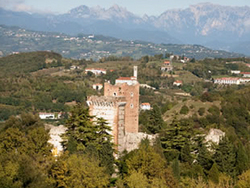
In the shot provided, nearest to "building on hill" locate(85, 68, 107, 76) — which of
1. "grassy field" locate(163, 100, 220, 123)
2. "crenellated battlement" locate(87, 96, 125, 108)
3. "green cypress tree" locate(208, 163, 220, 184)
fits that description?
"grassy field" locate(163, 100, 220, 123)

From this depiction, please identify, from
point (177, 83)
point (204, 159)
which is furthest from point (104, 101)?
point (177, 83)

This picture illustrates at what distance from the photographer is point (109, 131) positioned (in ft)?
125

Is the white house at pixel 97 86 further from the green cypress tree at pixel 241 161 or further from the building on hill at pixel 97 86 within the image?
the green cypress tree at pixel 241 161

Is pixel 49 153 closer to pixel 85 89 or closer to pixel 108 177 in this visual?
pixel 108 177

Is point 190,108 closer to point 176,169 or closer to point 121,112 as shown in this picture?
point 121,112

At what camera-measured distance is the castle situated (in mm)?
38438

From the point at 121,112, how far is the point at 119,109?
372 mm

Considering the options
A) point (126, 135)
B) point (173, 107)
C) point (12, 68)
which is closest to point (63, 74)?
point (12, 68)

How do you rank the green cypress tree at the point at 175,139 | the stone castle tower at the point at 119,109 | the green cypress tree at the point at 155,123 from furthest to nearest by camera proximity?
the green cypress tree at the point at 155,123, the green cypress tree at the point at 175,139, the stone castle tower at the point at 119,109

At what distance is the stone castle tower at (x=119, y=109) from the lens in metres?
38.4

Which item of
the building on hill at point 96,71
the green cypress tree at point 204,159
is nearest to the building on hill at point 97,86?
the building on hill at point 96,71

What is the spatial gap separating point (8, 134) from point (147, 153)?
1075 centimetres

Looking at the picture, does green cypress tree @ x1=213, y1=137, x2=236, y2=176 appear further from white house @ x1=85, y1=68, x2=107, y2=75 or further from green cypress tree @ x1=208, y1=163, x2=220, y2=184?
white house @ x1=85, y1=68, x2=107, y2=75

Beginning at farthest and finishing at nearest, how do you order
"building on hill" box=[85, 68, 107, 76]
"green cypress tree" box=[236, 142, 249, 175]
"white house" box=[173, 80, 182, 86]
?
"building on hill" box=[85, 68, 107, 76] < "white house" box=[173, 80, 182, 86] < "green cypress tree" box=[236, 142, 249, 175]
